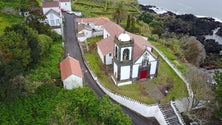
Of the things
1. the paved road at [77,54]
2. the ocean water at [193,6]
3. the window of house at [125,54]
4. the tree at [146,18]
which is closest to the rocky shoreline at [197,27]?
the tree at [146,18]

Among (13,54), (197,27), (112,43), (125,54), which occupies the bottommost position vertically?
(197,27)

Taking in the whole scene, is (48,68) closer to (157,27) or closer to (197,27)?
(157,27)

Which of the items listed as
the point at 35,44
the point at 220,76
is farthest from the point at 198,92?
the point at 35,44

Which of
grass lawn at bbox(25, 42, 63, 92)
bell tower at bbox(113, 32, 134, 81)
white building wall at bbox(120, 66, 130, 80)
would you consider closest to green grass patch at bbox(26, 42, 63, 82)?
grass lawn at bbox(25, 42, 63, 92)

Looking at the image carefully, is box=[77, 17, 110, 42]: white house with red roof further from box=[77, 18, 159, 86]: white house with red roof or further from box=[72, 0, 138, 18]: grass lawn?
box=[72, 0, 138, 18]: grass lawn

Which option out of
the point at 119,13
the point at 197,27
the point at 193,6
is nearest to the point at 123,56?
the point at 119,13

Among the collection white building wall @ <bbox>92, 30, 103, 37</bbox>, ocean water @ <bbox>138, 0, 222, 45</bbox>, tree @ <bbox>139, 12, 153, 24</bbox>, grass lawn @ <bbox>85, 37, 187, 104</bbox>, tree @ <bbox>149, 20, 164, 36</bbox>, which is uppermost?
ocean water @ <bbox>138, 0, 222, 45</bbox>
